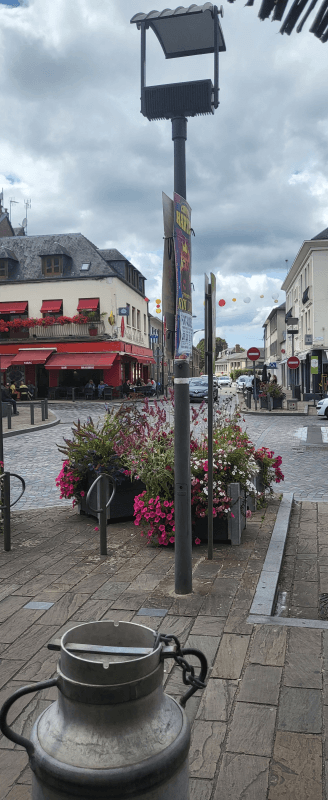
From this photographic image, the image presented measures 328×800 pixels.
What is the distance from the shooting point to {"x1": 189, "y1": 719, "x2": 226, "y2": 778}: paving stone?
2404 millimetres

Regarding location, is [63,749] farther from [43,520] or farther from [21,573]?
[43,520]

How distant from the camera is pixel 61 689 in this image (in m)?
1.56

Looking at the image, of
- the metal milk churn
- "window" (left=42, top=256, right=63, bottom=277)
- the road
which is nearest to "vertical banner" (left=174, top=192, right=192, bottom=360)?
the metal milk churn

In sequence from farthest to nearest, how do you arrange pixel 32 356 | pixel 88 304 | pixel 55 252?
pixel 55 252, pixel 88 304, pixel 32 356

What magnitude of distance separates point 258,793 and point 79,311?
3845cm

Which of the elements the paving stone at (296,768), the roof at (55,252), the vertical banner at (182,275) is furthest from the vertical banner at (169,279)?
the roof at (55,252)

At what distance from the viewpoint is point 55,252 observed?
40.3 m

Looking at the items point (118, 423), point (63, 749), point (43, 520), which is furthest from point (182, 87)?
point (43, 520)

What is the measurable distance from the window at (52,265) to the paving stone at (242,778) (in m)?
39.6

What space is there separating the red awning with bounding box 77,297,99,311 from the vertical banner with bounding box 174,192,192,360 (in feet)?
117

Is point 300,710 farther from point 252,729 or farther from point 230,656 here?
point 230,656

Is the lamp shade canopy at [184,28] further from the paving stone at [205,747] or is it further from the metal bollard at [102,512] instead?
the paving stone at [205,747]

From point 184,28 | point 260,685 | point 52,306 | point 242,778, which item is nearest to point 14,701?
point 242,778

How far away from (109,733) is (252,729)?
1379 millimetres
